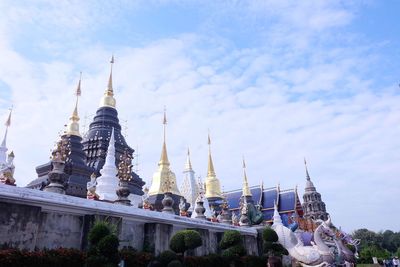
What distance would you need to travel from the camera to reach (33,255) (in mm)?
8195

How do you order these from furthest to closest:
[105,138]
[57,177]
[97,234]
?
1. [105,138]
2. [57,177]
3. [97,234]

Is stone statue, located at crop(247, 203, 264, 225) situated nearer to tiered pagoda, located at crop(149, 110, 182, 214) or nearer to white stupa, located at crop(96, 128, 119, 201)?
white stupa, located at crop(96, 128, 119, 201)

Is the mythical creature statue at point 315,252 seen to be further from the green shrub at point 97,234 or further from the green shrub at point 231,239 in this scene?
the green shrub at point 97,234

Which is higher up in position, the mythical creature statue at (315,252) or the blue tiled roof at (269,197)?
the blue tiled roof at (269,197)

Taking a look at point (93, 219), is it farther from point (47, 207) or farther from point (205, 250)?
point (205, 250)

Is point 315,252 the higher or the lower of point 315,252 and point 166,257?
the higher

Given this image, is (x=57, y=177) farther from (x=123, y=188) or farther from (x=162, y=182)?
(x=162, y=182)

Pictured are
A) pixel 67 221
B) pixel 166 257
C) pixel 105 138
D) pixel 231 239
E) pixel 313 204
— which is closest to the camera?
pixel 67 221

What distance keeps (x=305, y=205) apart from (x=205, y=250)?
2187 inches

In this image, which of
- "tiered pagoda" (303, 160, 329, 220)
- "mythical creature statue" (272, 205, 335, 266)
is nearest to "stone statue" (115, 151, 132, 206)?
"mythical creature statue" (272, 205, 335, 266)

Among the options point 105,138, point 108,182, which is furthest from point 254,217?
point 105,138

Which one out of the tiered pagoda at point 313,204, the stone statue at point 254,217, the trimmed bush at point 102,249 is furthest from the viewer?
the tiered pagoda at point 313,204

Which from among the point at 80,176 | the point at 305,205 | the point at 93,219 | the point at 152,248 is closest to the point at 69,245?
the point at 93,219

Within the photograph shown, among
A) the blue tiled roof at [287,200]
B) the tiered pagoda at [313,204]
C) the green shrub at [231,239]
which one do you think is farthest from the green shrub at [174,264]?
the tiered pagoda at [313,204]
